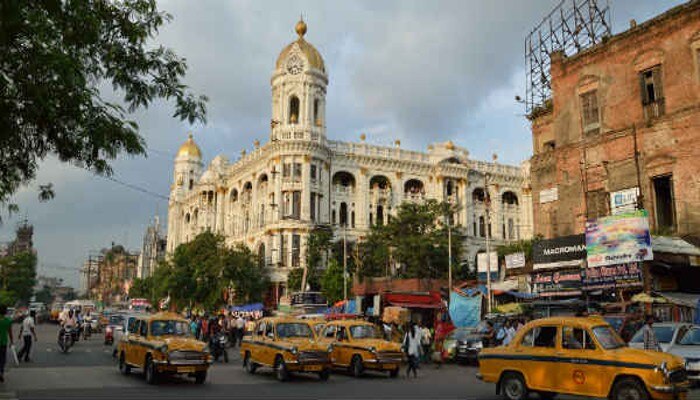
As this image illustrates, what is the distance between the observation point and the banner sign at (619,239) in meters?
21.1

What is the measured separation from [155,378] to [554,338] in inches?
360

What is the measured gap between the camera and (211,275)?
5094cm

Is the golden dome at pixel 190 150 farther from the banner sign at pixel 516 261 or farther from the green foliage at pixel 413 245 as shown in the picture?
the banner sign at pixel 516 261

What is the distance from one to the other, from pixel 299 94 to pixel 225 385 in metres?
43.9

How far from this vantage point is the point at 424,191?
199ft

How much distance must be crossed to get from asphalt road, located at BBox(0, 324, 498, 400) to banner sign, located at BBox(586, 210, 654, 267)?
23.7ft

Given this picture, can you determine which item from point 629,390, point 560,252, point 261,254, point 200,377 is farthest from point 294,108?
point 629,390

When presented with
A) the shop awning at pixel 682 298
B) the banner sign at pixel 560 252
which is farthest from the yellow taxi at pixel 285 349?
the shop awning at pixel 682 298

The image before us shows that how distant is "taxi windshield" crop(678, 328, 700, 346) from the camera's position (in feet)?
48.5

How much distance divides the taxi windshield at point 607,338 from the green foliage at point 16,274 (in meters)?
81.7

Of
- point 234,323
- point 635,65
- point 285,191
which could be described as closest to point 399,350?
point 234,323

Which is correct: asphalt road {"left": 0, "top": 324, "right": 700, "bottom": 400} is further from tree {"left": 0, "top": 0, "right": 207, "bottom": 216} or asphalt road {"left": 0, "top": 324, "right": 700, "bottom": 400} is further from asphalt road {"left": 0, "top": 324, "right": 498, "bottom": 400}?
tree {"left": 0, "top": 0, "right": 207, "bottom": 216}

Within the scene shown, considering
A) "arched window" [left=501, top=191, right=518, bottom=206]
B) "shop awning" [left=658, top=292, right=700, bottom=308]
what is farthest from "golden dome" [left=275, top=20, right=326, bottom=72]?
"shop awning" [left=658, top=292, right=700, bottom=308]

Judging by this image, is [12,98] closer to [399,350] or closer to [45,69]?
[45,69]
